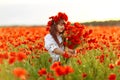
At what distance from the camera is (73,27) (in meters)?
6.02

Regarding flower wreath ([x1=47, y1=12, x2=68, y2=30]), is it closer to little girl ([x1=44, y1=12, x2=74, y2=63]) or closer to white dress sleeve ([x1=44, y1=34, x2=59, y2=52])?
little girl ([x1=44, y1=12, x2=74, y2=63])

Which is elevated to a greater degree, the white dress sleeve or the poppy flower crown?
the poppy flower crown

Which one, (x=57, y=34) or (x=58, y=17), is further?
(x=57, y=34)

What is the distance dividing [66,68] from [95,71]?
2.36 meters

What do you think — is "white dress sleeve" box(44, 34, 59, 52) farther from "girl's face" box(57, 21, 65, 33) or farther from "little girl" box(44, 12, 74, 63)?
"girl's face" box(57, 21, 65, 33)

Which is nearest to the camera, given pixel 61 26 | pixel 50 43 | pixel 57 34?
pixel 61 26

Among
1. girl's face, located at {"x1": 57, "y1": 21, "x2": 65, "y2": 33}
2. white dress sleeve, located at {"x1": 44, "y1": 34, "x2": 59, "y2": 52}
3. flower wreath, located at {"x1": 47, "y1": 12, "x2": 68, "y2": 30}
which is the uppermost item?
flower wreath, located at {"x1": 47, "y1": 12, "x2": 68, "y2": 30}

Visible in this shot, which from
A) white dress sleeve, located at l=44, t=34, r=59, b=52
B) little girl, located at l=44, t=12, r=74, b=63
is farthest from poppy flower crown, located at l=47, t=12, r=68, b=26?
white dress sleeve, located at l=44, t=34, r=59, b=52

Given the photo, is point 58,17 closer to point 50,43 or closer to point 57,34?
point 57,34

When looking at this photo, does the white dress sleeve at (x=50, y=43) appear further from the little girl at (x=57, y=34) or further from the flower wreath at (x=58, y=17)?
the flower wreath at (x=58, y=17)

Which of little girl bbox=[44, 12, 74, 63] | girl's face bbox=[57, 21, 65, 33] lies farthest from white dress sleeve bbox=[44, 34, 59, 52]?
girl's face bbox=[57, 21, 65, 33]

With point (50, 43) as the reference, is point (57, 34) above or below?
above

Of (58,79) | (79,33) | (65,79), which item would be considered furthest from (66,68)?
(79,33)

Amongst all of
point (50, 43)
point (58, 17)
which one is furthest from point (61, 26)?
point (50, 43)
